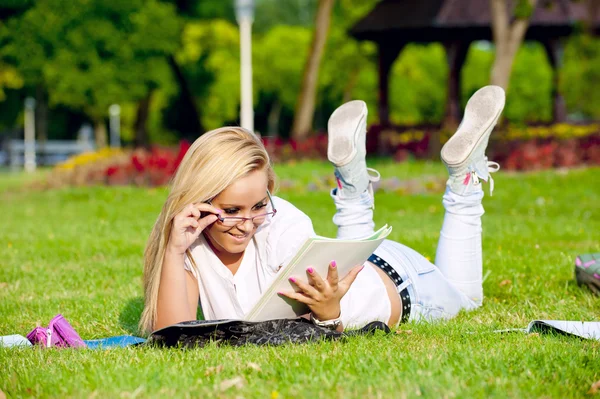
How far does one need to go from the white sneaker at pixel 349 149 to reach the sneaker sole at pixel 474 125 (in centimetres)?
44

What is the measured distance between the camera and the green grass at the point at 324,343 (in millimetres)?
2982

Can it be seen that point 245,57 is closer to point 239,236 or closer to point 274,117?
point 239,236

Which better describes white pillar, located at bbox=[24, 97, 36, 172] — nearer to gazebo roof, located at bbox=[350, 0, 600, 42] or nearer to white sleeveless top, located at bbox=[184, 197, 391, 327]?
gazebo roof, located at bbox=[350, 0, 600, 42]

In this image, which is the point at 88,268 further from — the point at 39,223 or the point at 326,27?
the point at 326,27

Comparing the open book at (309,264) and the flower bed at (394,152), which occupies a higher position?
the open book at (309,264)

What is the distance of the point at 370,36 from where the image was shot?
19.5 metres

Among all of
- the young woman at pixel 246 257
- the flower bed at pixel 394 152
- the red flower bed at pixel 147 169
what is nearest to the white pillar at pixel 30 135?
the flower bed at pixel 394 152

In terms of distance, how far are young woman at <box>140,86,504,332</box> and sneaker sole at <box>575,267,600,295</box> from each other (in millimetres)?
859

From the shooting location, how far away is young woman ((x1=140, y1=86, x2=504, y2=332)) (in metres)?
3.69

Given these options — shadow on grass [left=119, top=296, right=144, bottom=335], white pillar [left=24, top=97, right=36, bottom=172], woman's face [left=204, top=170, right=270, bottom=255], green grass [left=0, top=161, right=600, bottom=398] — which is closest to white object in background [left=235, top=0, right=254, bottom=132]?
green grass [left=0, top=161, right=600, bottom=398]

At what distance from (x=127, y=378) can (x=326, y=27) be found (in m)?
17.4

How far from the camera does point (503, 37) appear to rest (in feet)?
51.1

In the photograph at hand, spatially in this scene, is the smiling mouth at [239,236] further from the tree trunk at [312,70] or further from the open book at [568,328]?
the tree trunk at [312,70]

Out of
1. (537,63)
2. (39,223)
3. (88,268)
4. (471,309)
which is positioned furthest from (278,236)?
(537,63)
